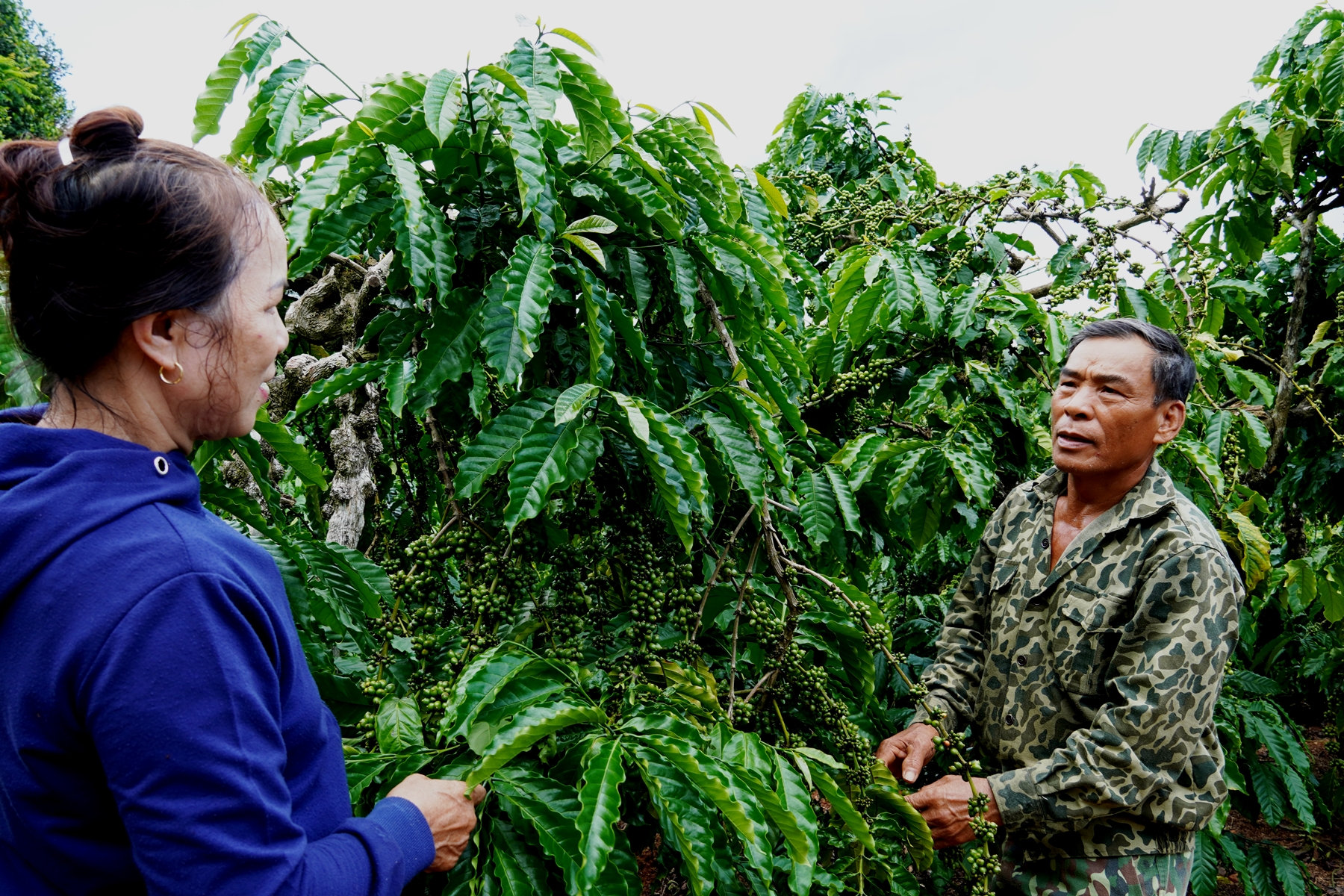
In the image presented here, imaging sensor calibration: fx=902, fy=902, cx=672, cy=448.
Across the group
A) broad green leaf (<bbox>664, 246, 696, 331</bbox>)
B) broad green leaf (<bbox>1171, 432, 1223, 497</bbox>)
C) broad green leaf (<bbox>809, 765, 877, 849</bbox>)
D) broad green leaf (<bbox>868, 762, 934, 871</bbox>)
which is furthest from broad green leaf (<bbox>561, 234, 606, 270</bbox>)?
broad green leaf (<bbox>1171, 432, 1223, 497</bbox>)

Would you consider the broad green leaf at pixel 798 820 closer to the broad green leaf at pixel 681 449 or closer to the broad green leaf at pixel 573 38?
the broad green leaf at pixel 681 449

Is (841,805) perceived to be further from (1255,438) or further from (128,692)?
(1255,438)

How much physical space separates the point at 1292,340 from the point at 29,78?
71.0 ft

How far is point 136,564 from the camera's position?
0.77 m

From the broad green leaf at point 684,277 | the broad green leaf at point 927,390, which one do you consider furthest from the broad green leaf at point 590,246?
the broad green leaf at point 927,390

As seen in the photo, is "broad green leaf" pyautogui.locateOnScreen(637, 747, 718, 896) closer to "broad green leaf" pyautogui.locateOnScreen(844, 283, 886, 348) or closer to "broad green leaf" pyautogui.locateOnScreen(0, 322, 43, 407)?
"broad green leaf" pyautogui.locateOnScreen(0, 322, 43, 407)

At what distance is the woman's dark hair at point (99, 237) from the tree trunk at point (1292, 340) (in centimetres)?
344

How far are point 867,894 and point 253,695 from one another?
4.07 ft

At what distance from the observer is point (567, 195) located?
5.12 feet

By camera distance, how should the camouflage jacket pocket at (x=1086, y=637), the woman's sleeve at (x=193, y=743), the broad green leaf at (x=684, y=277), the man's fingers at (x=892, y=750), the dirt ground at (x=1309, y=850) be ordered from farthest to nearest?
the dirt ground at (x=1309, y=850) < the man's fingers at (x=892, y=750) < the camouflage jacket pocket at (x=1086, y=637) < the broad green leaf at (x=684, y=277) < the woman's sleeve at (x=193, y=743)

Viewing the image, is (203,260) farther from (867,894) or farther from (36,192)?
(867,894)

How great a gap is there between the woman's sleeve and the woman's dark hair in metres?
0.26

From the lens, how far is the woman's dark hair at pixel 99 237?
797 mm

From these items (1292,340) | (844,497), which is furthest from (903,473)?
(1292,340)
